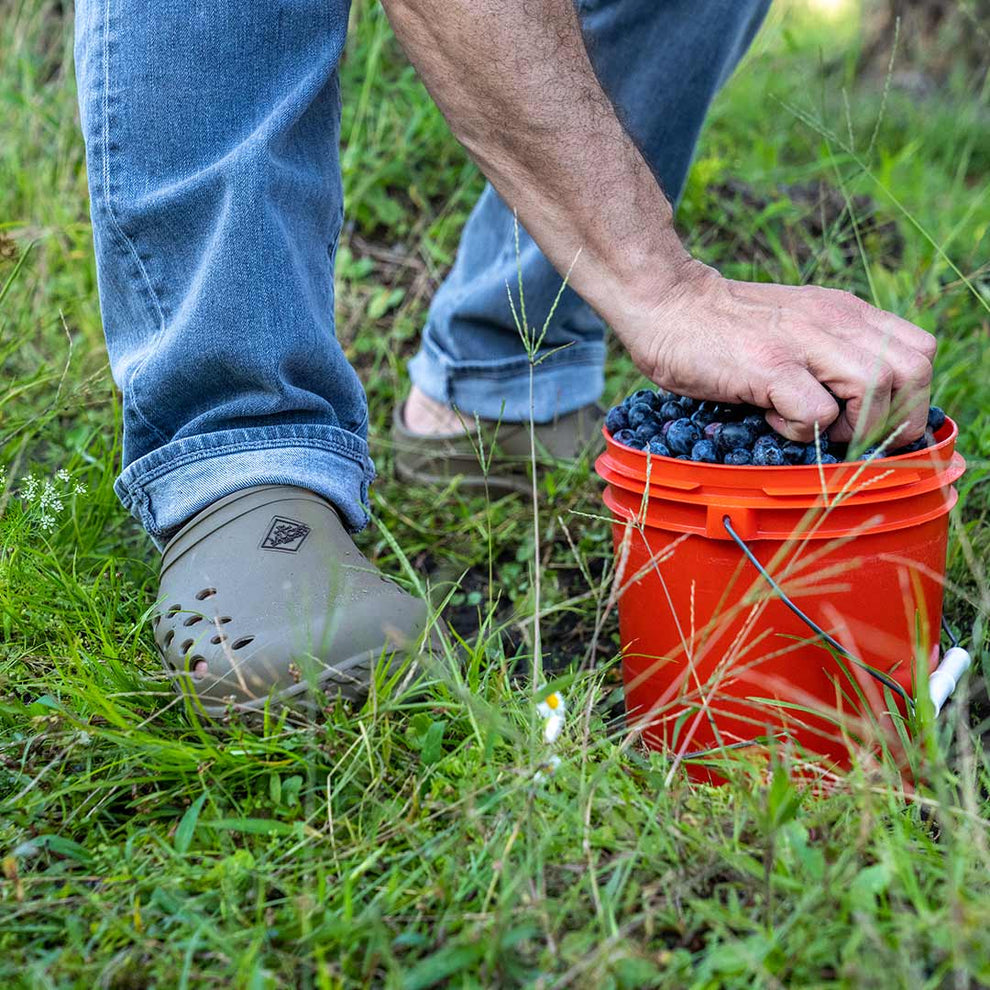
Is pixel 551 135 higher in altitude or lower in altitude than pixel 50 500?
higher

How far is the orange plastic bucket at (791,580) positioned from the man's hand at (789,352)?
3.4 inches

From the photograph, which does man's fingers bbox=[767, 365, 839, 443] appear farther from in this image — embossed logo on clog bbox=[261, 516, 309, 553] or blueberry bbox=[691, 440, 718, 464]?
embossed logo on clog bbox=[261, 516, 309, 553]

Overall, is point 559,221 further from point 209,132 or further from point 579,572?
point 579,572

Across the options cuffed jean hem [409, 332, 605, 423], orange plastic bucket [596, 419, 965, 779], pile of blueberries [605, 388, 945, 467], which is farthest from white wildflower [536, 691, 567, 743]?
cuffed jean hem [409, 332, 605, 423]

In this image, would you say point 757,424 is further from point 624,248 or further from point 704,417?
point 624,248

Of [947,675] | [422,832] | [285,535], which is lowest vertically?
[947,675]

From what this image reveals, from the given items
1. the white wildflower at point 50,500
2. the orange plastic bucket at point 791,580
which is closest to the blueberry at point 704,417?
the orange plastic bucket at point 791,580

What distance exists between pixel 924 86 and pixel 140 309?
6427mm

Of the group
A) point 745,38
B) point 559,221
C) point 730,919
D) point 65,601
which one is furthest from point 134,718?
point 745,38

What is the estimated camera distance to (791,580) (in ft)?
4.50

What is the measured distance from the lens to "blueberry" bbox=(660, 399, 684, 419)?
1545 mm

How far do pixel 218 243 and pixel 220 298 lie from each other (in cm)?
8

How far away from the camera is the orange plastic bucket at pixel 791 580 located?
1340 mm

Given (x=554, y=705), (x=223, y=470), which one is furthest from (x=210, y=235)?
(x=554, y=705)
